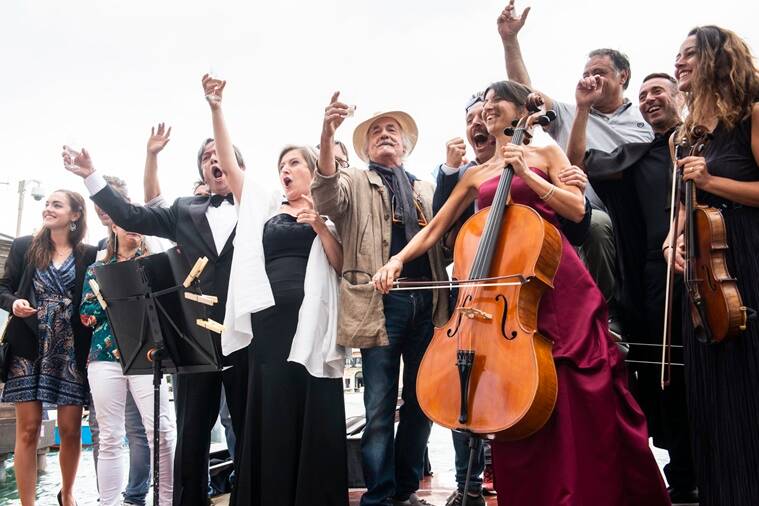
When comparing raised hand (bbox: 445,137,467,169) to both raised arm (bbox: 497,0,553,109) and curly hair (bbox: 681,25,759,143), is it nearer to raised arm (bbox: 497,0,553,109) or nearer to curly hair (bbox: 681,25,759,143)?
raised arm (bbox: 497,0,553,109)

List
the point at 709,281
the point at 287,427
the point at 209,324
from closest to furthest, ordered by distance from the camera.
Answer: the point at 709,281, the point at 209,324, the point at 287,427

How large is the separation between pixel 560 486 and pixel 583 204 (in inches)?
43.7

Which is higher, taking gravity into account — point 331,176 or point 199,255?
point 331,176

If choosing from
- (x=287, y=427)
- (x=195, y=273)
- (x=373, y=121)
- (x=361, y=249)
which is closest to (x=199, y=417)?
(x=287, y=427)

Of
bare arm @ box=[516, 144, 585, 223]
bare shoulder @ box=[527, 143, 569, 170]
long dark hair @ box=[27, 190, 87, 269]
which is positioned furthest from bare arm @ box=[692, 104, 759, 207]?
long dark hair @ box=[27, 190, 87, 269]

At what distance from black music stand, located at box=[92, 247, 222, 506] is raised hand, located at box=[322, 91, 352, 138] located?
0.84m

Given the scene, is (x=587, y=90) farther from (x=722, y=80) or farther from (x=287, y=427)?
(x=287, y=427)

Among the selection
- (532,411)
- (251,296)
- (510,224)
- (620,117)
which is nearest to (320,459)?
(251,296)

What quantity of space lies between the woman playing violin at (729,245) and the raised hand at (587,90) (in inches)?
15.3

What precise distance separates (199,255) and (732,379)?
263cm

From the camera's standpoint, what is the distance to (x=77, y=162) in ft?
11.3

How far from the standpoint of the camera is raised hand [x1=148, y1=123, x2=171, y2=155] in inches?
148

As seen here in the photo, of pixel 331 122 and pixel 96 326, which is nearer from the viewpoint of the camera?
pixel 331 122

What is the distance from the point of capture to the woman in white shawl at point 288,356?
293cm
